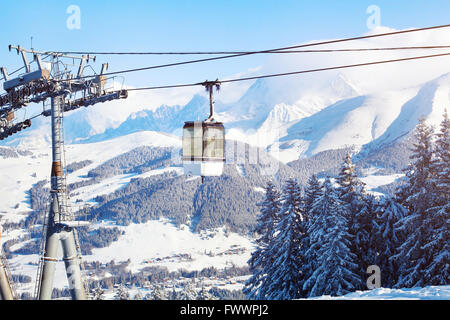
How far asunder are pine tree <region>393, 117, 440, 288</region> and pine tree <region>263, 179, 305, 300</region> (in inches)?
247

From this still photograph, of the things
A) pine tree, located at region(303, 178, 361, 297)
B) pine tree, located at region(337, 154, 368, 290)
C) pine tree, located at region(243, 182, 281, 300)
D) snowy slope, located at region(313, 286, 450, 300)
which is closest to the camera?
snowy slope, located at region(313, 286, 450, 300)

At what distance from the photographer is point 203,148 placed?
1549cm

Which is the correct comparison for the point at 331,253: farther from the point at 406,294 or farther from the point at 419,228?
the point at 406,294

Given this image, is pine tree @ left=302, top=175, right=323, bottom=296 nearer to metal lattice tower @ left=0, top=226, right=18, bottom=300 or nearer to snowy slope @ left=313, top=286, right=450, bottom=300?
snowy slope @ left=313, top=286, right=450, bottom=300

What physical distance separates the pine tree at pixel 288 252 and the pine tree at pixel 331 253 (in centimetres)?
154

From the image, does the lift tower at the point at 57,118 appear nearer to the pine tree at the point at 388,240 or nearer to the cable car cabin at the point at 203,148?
the cable car cabin at the point at 203,148

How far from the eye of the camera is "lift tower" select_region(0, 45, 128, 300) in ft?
53.4

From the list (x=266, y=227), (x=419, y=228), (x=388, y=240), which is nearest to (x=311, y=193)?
(x=266, y=227)

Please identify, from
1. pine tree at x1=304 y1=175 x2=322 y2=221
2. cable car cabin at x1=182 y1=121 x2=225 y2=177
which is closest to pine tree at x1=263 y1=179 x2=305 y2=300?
pine tree at x1=304 y1=175 x2=322 y2=221

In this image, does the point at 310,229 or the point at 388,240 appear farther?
the point at 310,229

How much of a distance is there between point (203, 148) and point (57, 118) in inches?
252

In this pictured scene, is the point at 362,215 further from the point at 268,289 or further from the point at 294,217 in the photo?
the point at 268,289

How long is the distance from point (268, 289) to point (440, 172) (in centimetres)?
1271
